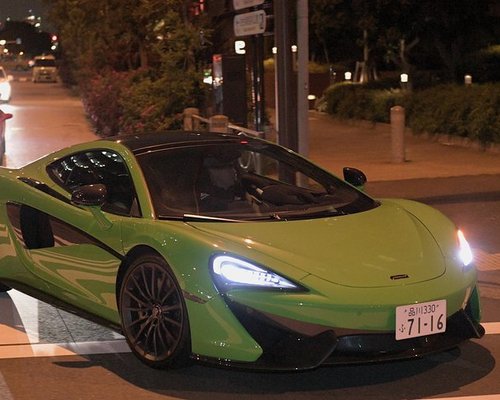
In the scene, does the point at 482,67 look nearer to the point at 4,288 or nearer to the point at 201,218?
the point at 4,288

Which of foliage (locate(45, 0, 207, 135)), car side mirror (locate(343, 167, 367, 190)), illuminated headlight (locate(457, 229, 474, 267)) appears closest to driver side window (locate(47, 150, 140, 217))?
car side mirror (locate(343, 167, 367, 190))

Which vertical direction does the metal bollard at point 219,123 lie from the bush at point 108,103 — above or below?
above

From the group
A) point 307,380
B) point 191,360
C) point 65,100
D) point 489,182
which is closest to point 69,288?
point 191,360

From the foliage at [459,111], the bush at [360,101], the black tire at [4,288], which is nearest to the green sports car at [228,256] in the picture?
the black tire at [4,288]

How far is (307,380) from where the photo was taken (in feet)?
17.9

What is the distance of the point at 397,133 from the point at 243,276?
11.7 meters

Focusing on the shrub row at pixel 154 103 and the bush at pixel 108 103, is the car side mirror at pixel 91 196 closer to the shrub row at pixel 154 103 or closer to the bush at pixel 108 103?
the shrub row at pixel 154 103

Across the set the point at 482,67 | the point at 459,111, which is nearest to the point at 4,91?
the point at 482,67

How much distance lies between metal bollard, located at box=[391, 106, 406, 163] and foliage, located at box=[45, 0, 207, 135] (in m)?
4.58

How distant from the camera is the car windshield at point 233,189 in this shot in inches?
235

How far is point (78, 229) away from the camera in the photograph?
6.21m

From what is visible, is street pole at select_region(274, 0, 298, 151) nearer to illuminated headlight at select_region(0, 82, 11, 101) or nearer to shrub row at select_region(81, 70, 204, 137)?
shrub row at select_region(81, 70, 204, 137)

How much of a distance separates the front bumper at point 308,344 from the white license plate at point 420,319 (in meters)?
0.05

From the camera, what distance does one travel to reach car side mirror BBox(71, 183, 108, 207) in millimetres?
5965
